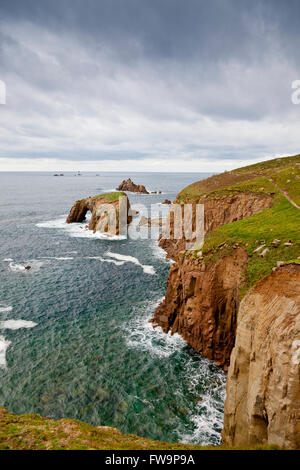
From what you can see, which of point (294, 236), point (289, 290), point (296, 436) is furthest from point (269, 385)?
point (294, 236)

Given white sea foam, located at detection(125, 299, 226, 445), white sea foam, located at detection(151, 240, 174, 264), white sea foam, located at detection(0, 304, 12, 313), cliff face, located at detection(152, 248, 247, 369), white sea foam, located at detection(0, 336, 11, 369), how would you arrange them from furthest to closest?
white sea foam, located at detection(151, 240, 174, 264)
white sea foam, located at detection(0, 304, 12, 313)
white sea foam, located at detection(0, 336, 11, 369)
cliff face, located at detection(152, 248, 247, 369)
white sea foam, located at detection(125, 299, 226, 445)

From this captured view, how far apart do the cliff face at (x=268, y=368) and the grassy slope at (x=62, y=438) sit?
6.09 ft

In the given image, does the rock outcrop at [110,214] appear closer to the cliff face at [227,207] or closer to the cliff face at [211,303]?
the cliff face at [227,207]

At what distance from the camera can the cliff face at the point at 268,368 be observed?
40.7 ft

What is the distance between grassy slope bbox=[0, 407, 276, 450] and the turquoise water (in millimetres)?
6968

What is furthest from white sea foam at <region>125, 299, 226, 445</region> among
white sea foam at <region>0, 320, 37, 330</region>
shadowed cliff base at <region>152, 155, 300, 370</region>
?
white sea foam at <region>0, 320, 37, 330</region>

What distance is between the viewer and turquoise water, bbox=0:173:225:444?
21188 mm

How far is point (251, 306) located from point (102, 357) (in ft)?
61.9

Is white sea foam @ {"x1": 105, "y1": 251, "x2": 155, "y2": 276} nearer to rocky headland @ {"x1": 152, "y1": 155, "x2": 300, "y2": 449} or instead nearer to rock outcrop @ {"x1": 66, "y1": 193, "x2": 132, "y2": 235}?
rocky headland @ {"x1": 152, "y1": 155, "x2": 300, "y2": 449}

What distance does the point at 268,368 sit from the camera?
14008 millimetres

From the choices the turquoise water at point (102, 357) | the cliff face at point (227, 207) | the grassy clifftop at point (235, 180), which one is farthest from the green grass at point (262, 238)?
the grassy clifftop at point (235, 180)

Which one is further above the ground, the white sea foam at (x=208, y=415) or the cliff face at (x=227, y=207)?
the cliff face at (x=227, y=207)

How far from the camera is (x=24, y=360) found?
27.2 m

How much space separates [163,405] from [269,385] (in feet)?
40.9
